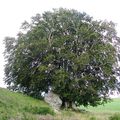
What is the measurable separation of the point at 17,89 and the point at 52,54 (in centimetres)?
1151

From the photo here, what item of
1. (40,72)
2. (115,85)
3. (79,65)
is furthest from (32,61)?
(115,85)

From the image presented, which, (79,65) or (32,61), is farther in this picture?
(32,61)

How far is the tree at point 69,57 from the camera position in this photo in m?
49.3

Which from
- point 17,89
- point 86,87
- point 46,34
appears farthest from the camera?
point 17,89

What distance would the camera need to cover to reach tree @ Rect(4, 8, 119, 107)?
49.3 metres

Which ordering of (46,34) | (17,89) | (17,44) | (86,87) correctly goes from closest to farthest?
(86,87), (46,34), (17,44), (17,89)

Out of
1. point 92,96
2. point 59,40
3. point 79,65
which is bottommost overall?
point 92,96

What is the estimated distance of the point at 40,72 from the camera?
49.8 meters

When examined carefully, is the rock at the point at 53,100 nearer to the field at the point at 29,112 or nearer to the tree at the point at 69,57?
the tree at the point at 69,57

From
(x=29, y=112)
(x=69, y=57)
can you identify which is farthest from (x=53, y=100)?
(x=29, y=112)

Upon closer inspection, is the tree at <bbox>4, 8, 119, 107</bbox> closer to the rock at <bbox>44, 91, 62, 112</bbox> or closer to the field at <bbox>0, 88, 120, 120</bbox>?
the rock at <bbox>44, 91, 62, 112</bbox>

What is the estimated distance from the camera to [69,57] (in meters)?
49.4

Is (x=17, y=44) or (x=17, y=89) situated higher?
(x=17, y=44)

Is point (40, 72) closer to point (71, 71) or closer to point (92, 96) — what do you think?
point (71, 71)
